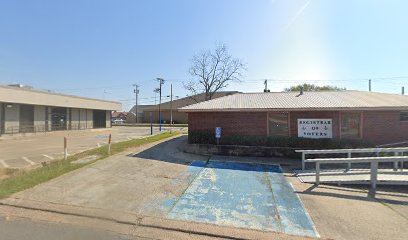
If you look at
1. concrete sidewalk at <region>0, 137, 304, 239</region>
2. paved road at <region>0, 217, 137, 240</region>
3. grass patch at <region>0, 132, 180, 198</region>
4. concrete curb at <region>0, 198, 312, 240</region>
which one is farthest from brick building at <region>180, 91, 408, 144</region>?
paved road at <region>0, 217, 137, 240</region>

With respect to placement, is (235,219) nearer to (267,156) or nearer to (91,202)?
(91,202)

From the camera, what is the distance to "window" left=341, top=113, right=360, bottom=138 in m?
11.7

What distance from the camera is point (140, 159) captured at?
1012cm

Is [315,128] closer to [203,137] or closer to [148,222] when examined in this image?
[203,137]

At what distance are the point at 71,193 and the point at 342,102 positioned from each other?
13246 mm

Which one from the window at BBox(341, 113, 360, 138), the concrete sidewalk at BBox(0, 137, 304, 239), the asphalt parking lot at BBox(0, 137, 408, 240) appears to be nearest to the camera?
the concrete sidewalk at BBox(0, 137, 304, 239)

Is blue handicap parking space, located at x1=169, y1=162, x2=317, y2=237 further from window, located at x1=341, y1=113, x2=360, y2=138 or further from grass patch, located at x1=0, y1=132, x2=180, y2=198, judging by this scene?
window, located at x1=341, y1=113, x2=360, y2=138

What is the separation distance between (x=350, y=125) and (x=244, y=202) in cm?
949

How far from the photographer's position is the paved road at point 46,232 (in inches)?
147

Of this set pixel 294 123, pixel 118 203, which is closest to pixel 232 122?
pixel 294 123

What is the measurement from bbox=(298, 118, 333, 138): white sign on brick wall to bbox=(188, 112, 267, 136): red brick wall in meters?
1.96

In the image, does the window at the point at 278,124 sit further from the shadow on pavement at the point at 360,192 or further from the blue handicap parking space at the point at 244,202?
the shadow on pavement at the point at 360,192

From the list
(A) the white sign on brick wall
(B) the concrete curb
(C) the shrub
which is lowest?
(B) the concrete curb

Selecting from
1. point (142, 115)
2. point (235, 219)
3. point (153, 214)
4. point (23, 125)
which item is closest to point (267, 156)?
point (235, 219)
